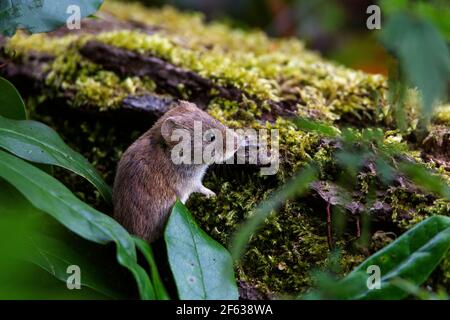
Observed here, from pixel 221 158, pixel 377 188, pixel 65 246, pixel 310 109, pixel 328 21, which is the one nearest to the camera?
pixel 65 246

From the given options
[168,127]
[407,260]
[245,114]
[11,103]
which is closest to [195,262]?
[168,127]

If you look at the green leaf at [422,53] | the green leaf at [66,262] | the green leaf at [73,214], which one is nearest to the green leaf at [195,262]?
the green leaf at [73,214]

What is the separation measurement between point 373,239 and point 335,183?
379 millimetres

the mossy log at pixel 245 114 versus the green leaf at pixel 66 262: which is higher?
the mossy log at pixel 245 114

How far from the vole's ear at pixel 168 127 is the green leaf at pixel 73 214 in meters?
0.73

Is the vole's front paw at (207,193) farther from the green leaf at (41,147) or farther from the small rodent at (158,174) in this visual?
the green leaf at (41,147)

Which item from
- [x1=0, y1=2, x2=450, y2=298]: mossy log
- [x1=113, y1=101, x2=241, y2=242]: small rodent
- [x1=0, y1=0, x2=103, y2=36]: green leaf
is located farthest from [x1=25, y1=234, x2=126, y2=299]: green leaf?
[x1=0, y1=0, x2=103, y2=36]: green leaf

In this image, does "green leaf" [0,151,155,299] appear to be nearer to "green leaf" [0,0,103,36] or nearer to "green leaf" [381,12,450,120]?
"green leaf" [0,0,103,36]

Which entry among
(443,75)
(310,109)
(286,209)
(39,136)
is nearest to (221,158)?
(286,209)

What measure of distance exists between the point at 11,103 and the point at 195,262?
1393 millimetres

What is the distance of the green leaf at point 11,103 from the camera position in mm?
3137

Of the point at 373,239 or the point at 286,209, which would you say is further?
the point at 286,209

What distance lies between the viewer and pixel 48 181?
8.35 ft

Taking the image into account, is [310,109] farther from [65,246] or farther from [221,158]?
[65,246]
